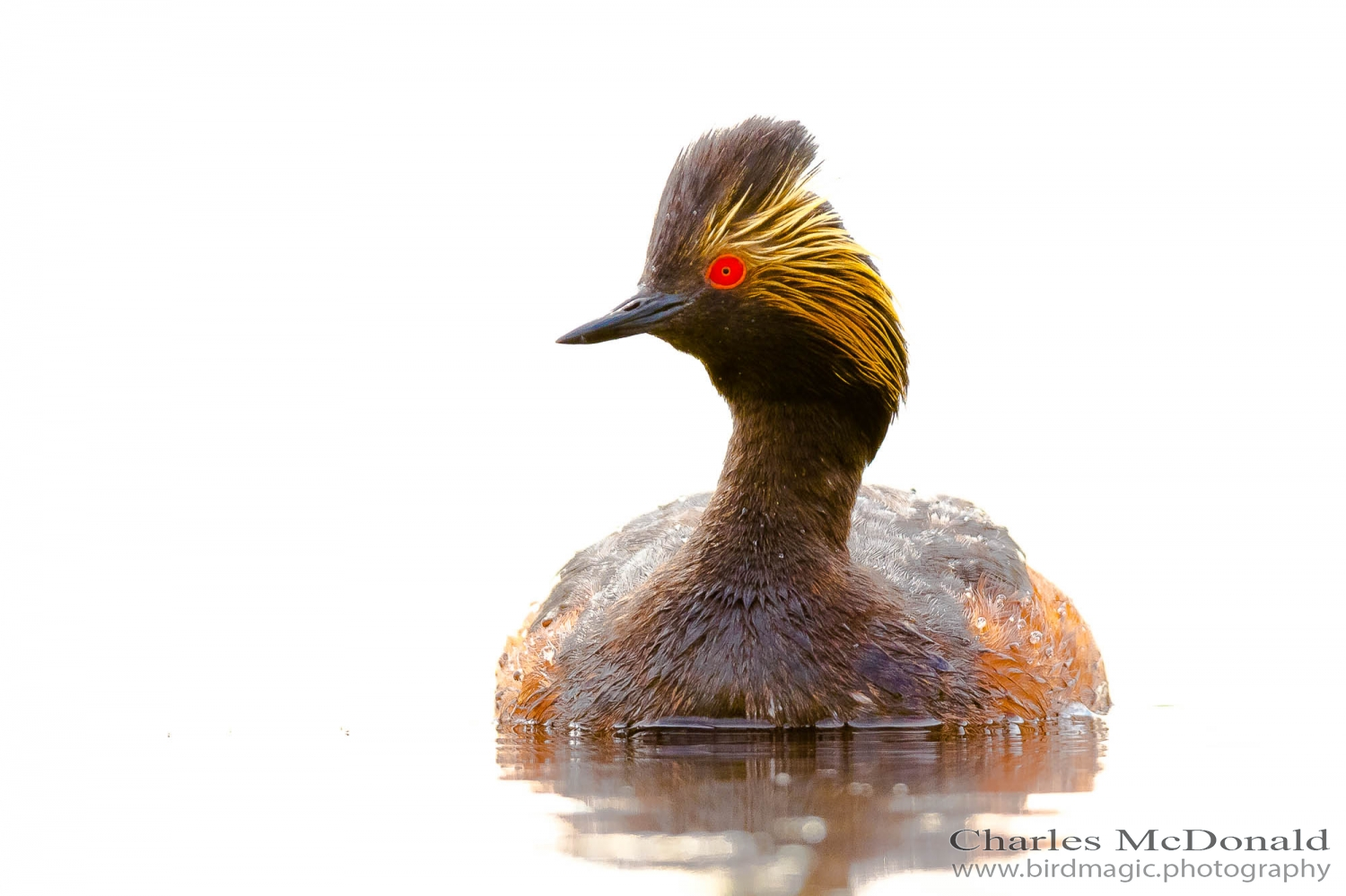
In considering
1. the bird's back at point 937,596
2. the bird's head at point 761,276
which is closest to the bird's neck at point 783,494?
the bird's head at point 761,276

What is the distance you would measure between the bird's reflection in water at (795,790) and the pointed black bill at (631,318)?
1.83 meters

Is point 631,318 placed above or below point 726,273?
below

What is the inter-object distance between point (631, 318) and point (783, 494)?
4.01ft

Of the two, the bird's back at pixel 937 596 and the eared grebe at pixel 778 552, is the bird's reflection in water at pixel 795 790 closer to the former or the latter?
the eared grebe at pixel 778 552

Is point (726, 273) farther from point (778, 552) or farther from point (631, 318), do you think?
point (778, 552)

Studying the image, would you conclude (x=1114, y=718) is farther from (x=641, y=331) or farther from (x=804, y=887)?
(x=804, y=887)

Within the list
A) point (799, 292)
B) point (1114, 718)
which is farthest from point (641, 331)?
point (1114, 718)

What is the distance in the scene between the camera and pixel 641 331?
24.2ft

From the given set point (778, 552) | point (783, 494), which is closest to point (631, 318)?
point (783, 494)

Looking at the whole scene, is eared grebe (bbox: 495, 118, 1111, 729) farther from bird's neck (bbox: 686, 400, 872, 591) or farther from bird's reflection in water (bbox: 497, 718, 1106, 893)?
bird's reflection in water (bbox: 497, 718, 1106, 893)

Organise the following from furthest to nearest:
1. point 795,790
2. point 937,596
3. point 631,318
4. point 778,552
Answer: point 937,596 → point 778,552 → point 631,318 → point 795,790

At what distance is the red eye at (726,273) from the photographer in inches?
291

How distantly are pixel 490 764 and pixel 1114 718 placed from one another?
11.0 ft

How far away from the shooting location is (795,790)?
19.7 feet
